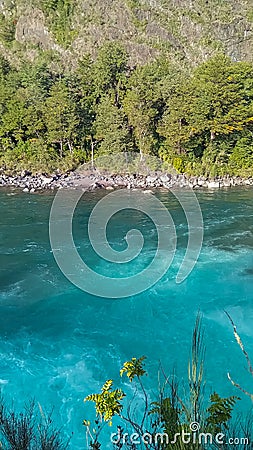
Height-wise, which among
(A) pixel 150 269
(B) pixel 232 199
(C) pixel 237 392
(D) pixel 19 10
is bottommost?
(C) pixel 237 392

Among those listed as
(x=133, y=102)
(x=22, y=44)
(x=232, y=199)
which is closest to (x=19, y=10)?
(x=22, y=44)

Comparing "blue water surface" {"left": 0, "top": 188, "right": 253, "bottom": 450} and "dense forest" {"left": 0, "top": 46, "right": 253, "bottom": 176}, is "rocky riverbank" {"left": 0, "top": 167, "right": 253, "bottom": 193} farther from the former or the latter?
"blue water surface" {"left": 0, "top": 188, "right": 253, "bottom": 450}

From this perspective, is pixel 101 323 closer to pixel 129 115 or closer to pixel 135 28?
pixel 129 115

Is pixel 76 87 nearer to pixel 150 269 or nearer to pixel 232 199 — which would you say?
pixel 232 199

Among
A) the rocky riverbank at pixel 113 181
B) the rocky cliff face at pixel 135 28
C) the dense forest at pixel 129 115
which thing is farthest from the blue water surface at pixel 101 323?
the rocky cliff face at pixel 135 28

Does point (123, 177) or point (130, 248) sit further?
point (123, 177)

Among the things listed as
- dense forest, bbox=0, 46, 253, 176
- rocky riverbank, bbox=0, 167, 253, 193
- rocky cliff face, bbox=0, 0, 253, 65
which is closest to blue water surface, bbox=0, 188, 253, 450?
rocky riverbank, bbox=0, 167, 253, 193
